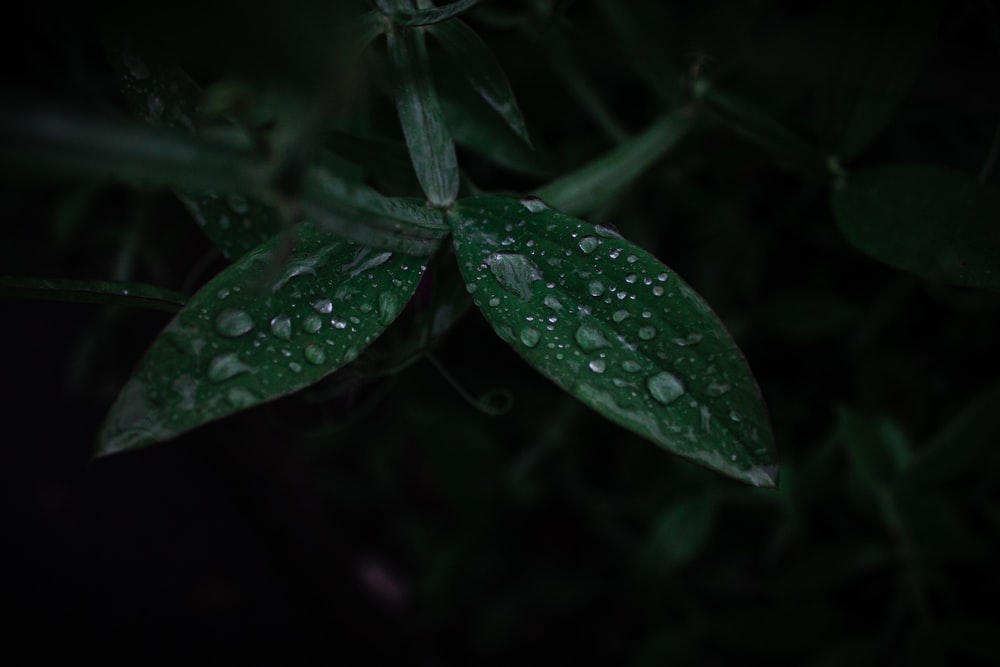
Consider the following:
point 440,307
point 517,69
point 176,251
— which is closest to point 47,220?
point 176,251

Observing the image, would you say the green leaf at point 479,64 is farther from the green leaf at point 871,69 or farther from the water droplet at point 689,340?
the green leaf at point 871,69

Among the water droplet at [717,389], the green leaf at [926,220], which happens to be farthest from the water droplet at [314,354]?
the green leaf at [926,220]

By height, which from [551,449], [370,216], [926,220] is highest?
[370,216]

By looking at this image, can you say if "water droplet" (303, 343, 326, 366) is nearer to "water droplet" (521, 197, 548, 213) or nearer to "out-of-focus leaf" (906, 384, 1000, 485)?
"water droplet" (521, 197, 548, 213)

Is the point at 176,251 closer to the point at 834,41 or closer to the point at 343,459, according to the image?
the point at 343,459

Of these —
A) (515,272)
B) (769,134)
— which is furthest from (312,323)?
(769,134)

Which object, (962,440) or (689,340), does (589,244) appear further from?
(962,440)
